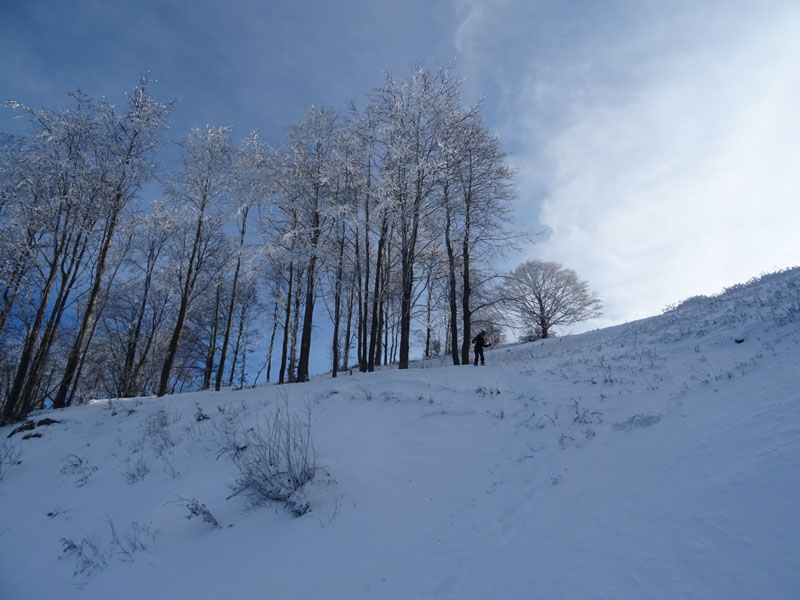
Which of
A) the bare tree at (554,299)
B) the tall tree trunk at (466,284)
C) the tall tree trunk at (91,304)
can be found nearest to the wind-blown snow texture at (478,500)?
the tall tree trunk at (91,304)

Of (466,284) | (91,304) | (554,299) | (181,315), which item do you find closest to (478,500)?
(466,284)

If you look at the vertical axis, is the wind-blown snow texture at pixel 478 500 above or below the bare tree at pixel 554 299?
below

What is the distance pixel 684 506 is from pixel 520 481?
1.76 m

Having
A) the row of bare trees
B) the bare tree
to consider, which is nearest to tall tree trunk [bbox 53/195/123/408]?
the row of bare trees

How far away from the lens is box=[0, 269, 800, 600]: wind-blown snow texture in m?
2.56

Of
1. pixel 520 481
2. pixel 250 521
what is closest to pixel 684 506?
pixel 520 481

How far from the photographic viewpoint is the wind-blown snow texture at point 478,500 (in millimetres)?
2562

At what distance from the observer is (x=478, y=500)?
3996mm

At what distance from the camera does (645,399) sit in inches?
241

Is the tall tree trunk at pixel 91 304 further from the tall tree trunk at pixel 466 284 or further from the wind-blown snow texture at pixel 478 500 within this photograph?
the tall tree trunk at pixel 466 284

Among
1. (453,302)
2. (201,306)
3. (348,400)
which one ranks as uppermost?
(201,306)

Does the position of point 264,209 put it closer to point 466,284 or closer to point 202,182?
point 202,182

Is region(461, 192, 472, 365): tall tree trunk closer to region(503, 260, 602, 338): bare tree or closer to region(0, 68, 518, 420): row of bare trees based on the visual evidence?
region(0, 68, 518, 420): row of bare trees

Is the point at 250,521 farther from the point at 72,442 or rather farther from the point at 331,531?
the point at 72,442
